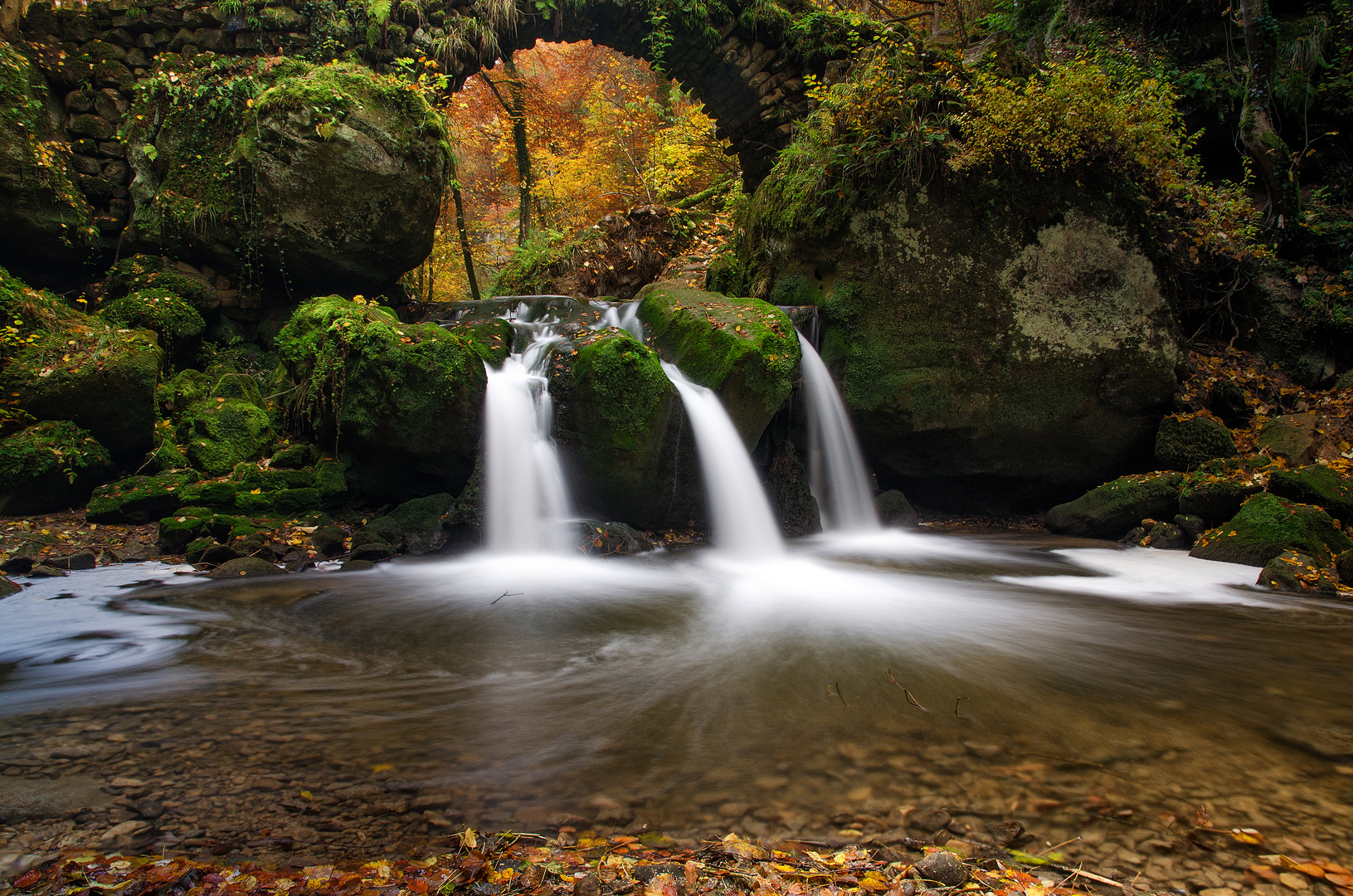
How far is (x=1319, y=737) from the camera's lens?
264 centimetres

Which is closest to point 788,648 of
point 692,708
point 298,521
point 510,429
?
point 692,708

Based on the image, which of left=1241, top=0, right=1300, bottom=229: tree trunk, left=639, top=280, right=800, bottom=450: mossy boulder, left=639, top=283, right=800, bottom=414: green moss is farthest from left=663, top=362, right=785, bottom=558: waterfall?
left=1241, top=0, right=1300, bottom=229: tree trunk

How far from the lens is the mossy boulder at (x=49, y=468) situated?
6.61 metres

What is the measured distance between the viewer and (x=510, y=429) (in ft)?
24.1

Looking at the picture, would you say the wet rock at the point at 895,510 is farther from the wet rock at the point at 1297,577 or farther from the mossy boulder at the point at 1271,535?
the wet rock at the point at 1297,577

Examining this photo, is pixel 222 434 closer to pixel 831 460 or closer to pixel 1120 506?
pixel 831 460

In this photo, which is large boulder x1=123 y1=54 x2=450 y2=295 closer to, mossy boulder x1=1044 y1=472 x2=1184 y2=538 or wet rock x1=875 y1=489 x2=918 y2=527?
wet rock x1=875 y1=489 x2=918 y2=527

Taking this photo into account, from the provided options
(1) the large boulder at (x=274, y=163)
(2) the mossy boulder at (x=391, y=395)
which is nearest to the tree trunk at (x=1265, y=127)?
(2) the mossy boulder at (x=391, y=395)

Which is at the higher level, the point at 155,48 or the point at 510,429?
the point at 155,48

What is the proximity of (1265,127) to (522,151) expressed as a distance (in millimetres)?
16251

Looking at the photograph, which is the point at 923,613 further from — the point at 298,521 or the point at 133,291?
the point at 133,291

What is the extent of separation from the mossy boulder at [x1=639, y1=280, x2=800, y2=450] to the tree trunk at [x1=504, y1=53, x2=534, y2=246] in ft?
35.3

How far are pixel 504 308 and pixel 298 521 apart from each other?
549 cm

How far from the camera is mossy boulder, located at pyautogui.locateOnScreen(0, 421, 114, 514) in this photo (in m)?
6.61
